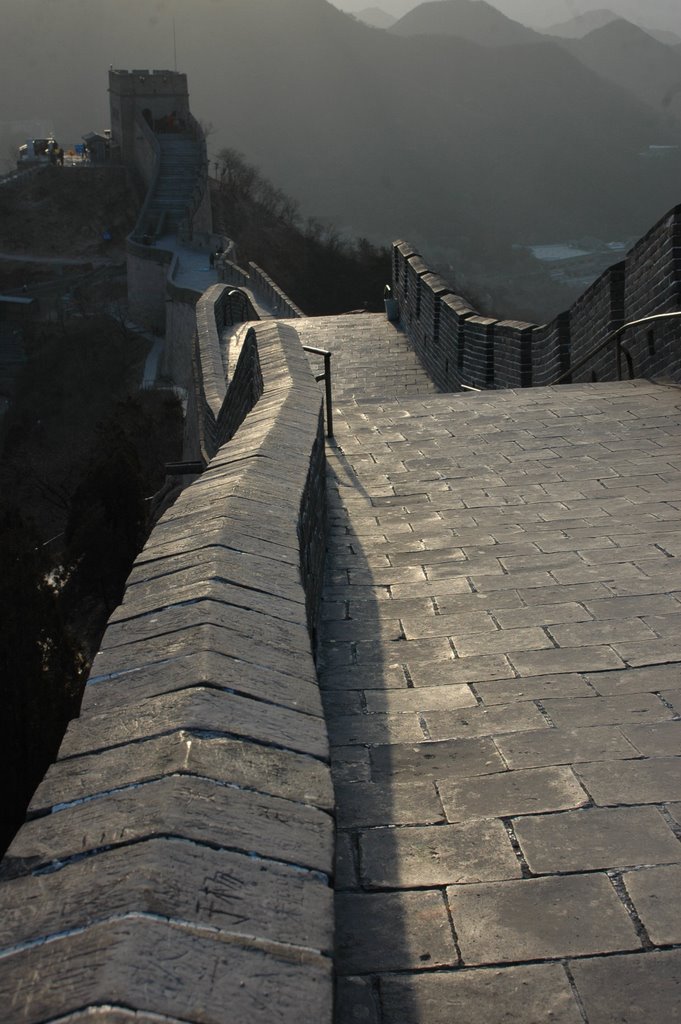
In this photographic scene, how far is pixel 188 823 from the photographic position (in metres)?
1.84

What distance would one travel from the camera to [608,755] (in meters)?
3.07

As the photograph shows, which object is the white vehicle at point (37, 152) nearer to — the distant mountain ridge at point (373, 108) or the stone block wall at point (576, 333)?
the stone block wall at point (576, 333)

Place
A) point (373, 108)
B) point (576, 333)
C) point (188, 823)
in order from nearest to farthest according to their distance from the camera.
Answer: point (188, 823), point (576, 333), point (373, 108)

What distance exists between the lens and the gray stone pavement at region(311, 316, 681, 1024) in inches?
90.0

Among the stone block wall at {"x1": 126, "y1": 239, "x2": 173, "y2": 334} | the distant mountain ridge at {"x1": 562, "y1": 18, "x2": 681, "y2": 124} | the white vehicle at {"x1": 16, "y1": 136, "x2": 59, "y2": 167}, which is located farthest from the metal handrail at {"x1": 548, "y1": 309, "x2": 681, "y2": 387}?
the distant mountain ridge at {"x1": 562, "y1": 18, "x2": 681, "y2": 124}

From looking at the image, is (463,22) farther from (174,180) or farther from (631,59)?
(174,180)

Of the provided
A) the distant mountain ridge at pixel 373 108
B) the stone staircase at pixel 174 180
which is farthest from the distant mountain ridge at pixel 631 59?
the stone staircase at pixel 174 180

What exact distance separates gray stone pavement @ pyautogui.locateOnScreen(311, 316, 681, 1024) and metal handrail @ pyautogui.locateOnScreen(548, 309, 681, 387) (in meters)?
2.06

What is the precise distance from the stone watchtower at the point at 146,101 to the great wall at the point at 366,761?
178 feet

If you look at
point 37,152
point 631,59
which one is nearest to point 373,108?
point 631,59

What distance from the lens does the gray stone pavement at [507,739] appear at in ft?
7.50

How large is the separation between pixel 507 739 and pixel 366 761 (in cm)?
39

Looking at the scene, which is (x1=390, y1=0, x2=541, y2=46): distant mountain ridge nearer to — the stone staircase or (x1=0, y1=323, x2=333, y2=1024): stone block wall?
the stone staircase

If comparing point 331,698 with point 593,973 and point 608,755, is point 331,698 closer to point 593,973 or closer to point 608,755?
point 608,755
